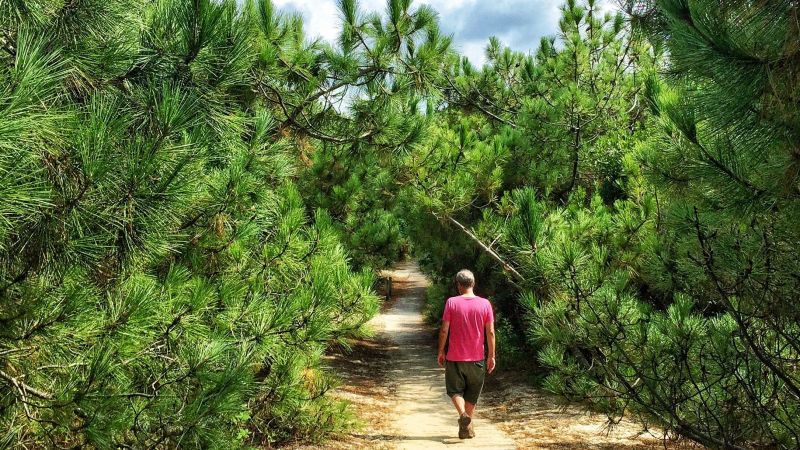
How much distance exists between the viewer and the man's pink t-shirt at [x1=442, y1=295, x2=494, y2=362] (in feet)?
17.4

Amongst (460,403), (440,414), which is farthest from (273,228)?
(440,414)

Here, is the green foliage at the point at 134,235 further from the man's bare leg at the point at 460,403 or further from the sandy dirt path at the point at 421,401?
the sandy dirt path at the point at 421,401

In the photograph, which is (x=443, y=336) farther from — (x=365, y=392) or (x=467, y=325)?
(x=365, y=392)

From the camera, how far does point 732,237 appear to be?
3.58 m

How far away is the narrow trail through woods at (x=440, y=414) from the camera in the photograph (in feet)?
18.0

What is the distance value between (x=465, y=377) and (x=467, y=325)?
0.50 m

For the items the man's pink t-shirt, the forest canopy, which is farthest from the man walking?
the forest canopy

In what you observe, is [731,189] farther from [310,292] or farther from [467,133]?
[467,133]

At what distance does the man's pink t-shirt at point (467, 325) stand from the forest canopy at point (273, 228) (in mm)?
640

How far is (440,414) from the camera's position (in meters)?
6.99

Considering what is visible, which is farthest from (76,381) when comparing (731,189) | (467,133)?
(467,133)

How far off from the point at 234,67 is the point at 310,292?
144 cm

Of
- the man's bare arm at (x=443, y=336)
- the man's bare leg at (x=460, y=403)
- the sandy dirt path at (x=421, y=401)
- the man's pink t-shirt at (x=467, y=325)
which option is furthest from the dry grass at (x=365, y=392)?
the man's pink t-shirt at (x=467, y=325)

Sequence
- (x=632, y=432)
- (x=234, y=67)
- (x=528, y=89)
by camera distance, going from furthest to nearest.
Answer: (x=528, y=89) < (x=632, y=432) < (x=234, y=67)
